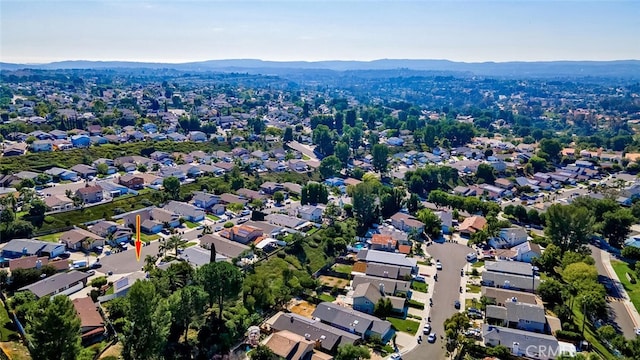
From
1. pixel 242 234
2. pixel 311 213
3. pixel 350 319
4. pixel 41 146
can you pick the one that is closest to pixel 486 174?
pixel 311 213

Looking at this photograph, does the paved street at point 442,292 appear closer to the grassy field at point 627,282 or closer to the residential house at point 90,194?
the grassy field at point 627,282

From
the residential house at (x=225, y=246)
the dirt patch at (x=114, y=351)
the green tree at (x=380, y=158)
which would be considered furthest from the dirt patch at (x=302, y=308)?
the green tree at (x=380, y=158)

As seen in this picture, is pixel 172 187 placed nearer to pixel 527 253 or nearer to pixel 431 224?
pixel 431 224

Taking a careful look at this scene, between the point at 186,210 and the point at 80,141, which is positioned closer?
the point at 186,210

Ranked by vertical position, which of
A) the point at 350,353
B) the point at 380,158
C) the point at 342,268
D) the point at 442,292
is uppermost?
the point at 380,158

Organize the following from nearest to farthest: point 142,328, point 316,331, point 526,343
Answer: point 142,328 < point 526,343 < point 316,331

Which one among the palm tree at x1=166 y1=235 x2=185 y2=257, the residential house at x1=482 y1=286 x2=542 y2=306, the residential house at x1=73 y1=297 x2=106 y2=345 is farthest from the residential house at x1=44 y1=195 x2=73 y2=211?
the residential house at x1=482 y1=286 x2=542 y2=306
